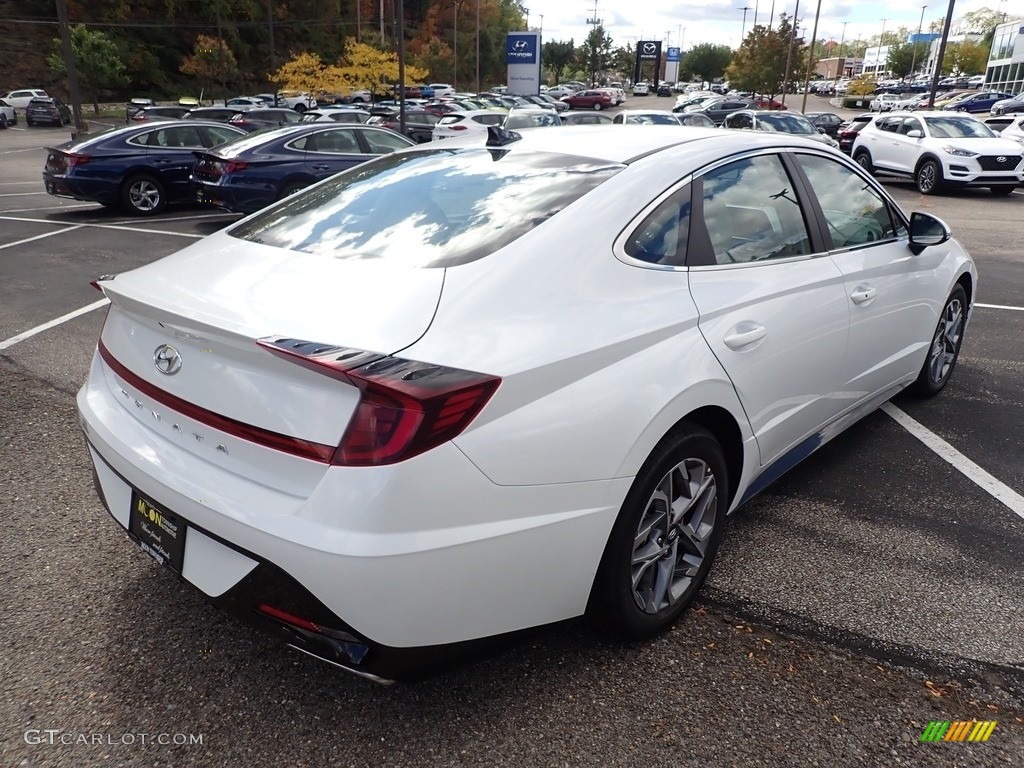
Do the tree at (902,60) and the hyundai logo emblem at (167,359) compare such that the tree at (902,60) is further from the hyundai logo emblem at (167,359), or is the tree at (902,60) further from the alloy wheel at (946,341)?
the hyundai logo emblem at (167,359)

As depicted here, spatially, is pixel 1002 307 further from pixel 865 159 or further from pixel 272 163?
pixel 865 159

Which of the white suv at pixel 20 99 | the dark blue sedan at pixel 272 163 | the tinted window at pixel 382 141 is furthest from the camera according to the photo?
the white suv at pixel 20 99

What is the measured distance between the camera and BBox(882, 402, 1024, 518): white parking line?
3.63m

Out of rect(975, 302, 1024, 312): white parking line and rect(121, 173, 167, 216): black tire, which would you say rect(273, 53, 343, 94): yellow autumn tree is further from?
rect(975, 302, 1024, 312): white parking line

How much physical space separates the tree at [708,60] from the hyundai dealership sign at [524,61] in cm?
7846

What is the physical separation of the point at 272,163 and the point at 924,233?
9.14 m

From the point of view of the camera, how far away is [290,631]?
6.66 feet

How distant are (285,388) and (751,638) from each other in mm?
1730

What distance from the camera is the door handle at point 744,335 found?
2.63 meters

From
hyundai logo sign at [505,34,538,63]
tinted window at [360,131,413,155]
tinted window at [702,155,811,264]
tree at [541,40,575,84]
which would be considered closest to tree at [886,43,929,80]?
tree at [541,40,575,84]

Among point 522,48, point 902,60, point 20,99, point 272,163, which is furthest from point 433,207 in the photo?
point 902,60

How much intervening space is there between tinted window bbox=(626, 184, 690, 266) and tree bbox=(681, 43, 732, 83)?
5368 inches

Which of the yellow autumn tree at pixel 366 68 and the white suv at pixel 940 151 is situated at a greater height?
the yellow autumn tree at pixel 366 68

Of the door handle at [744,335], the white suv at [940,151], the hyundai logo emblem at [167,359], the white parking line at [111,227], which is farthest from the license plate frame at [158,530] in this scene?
the white suv at [940,151]
